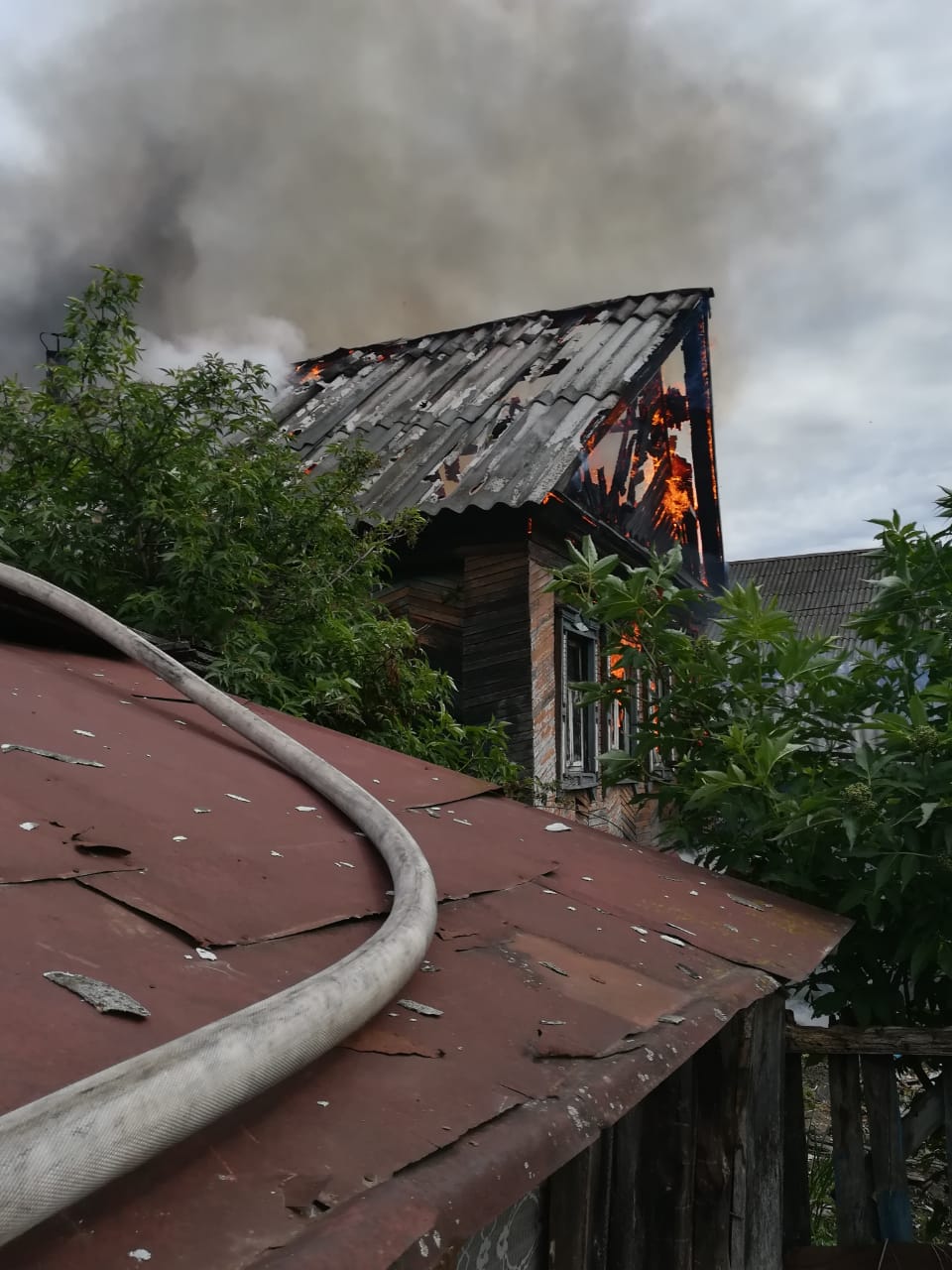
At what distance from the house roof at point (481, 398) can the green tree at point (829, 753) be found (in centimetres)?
399

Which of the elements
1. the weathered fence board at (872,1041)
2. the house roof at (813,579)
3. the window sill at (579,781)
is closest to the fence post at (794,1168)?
the weathered fence board at (872,1041)

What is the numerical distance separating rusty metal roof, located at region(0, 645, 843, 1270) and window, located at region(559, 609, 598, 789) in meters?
6.01

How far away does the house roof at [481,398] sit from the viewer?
7.90 meters

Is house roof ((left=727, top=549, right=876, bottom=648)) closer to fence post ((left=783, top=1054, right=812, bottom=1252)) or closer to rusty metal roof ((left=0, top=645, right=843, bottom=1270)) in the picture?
fence post ((left=783, top=1054, right=812, bottom=1252))

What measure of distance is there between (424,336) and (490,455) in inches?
172

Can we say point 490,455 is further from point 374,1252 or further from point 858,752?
point 374,1252

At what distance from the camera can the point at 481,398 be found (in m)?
9.41

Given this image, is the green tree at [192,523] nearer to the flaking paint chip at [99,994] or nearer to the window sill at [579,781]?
the window sill at [579,781]

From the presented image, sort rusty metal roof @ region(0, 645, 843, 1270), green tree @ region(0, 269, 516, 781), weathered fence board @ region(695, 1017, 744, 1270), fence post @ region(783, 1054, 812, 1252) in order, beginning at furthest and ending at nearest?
green tree @ region(0, 269, 516, 781)
fence post @ region(783, 1054, 812, 1252)
weathered fence board @ region(695, 1017, 744, 1270)
rusty metal roof @ region(0, 645, 843, 1270)

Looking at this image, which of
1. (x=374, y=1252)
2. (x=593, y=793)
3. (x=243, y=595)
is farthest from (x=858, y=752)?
(x=593, y=793)

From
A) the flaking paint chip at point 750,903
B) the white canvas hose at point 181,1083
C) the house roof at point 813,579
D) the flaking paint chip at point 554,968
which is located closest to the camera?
the white canvas hose at point 181,1083

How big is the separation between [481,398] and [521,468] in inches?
76.3

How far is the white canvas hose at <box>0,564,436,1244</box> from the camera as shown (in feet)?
2.32

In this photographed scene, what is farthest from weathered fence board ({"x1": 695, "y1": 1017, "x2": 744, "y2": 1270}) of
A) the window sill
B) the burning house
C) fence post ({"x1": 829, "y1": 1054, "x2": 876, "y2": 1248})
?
the window sill
